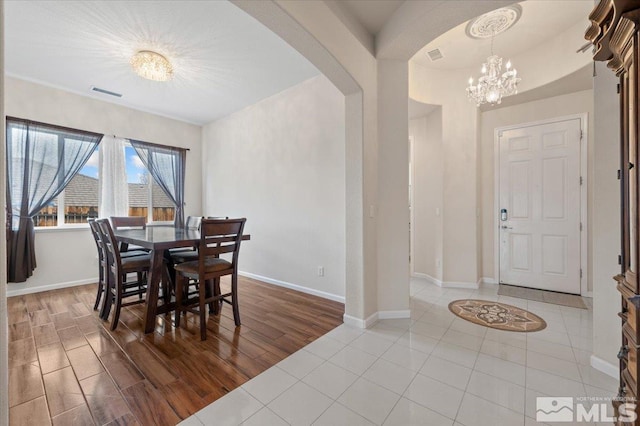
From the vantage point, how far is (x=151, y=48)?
2.77m

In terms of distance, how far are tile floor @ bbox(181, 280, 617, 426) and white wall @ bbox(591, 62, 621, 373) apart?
288mm

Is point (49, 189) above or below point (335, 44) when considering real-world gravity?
below

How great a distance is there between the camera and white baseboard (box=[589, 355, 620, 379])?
1678 millimetres

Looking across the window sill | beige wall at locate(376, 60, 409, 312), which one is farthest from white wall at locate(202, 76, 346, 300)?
the window sill

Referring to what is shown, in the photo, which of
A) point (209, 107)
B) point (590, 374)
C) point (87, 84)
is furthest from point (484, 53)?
point (87, 84)

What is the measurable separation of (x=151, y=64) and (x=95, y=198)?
255cm

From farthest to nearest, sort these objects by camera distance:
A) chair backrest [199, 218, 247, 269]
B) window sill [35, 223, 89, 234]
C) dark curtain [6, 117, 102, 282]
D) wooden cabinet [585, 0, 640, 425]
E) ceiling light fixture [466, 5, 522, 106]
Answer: window sill [35, 223, 89, 234]
dark curtain [6, 117, 102, 282]
ceiling light fixture [466, 5, 522, 106]
chair backrest [199, 218, 247, 269]
wooden cabinet [585, 0, 640, 425]

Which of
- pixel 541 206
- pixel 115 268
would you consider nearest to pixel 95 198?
pixel 115 268

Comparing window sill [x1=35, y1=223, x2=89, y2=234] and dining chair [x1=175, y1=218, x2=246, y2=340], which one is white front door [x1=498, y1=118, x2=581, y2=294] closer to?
dining chair [x1=175, y1=218, x2=246, y2=340]

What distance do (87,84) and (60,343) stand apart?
3.39 metres

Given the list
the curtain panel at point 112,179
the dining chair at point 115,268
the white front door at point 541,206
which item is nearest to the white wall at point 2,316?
the dining chair at point 115,268

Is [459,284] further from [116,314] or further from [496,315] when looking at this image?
[116,314]

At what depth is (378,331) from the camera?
240 cm

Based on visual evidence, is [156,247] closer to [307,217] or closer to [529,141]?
[307,217]
